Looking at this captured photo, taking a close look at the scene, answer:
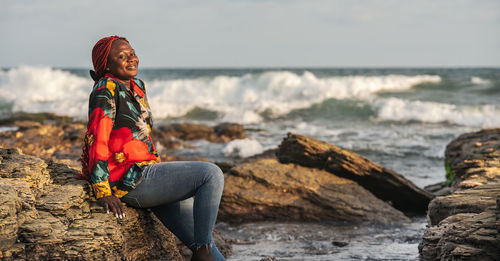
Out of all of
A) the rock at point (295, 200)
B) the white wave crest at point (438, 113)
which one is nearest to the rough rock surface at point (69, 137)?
the rock at point (295, 200)

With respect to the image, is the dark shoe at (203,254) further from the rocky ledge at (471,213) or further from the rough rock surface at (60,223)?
the rocky ledge at (471,213)

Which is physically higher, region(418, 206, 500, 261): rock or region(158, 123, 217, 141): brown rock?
region(418, 206, 500, 261): rock

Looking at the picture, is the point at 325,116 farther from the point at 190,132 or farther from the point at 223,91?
the point at 223,91

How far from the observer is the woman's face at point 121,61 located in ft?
12.1

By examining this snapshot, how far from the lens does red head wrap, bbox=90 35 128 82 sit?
3.67 metres

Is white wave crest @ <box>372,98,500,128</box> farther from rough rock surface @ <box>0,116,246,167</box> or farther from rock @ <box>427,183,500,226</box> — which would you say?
rock @ <box>427,183,500,226</box>

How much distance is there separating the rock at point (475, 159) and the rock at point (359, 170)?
2.34ft

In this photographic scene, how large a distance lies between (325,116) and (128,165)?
22.5m

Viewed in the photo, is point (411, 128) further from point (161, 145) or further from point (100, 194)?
point (100, 194)

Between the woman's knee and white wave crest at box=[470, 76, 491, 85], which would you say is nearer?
the woman's knee

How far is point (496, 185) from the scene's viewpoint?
5.43 metres

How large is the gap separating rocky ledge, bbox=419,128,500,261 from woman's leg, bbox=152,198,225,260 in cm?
198

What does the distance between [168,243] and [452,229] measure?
7.57 ft

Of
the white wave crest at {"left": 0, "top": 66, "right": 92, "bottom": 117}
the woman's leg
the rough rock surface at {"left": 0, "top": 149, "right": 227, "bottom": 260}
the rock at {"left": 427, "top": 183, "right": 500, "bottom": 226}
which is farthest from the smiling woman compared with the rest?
the white wave crest at {"left": 0, "top": 66, "right": 92, "bottom": 117}
